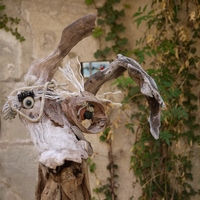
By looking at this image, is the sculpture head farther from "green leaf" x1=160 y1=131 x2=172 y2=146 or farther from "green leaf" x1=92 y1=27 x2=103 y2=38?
"green leaf" x1=92 y1=27 x2=103 y2=38

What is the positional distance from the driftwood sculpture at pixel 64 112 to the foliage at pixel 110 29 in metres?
0.84

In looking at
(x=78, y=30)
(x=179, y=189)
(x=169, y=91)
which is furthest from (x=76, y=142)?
(x=179, y=189)

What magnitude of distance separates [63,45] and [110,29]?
2.94 ft

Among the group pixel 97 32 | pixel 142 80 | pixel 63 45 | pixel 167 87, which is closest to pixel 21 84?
pixel 97 32

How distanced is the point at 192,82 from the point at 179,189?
462mm

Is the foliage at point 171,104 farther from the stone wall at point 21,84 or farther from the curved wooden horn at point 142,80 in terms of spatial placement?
the curved wooden horn at point 142,80

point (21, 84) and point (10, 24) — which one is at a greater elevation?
point (10, 24)

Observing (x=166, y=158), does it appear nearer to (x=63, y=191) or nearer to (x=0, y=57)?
(x=0, y=57)

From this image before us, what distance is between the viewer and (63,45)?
3.81ft

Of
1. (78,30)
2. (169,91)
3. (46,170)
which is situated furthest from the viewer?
(169,91)

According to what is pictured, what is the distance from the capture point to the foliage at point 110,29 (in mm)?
2010

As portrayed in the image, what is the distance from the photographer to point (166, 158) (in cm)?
200

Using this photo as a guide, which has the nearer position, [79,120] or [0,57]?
[79,120]

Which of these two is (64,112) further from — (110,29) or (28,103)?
(110,29)
